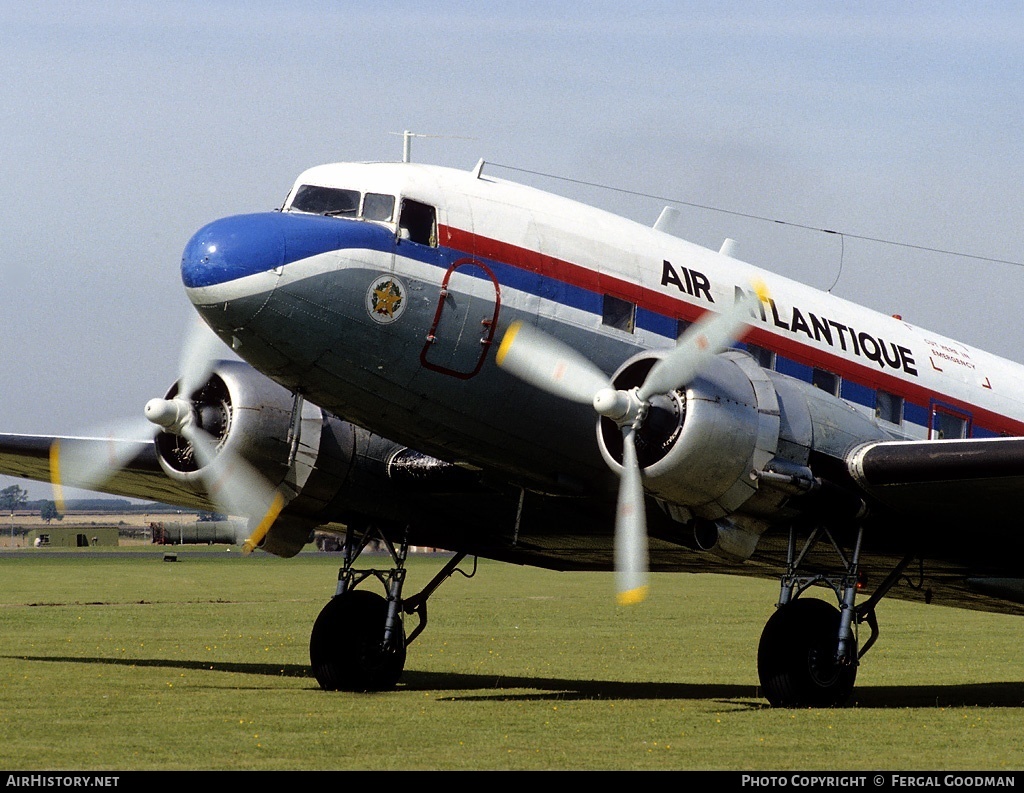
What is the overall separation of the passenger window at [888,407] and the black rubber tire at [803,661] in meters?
2.72

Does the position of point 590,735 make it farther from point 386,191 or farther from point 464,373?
point 386,191

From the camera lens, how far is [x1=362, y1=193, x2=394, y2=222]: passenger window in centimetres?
1405

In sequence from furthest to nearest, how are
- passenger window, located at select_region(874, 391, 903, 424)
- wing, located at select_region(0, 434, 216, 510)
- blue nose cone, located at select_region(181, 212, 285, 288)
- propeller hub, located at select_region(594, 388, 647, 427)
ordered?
wing, located at select_region(0, 434, 216, 510)
passenger window, located at select_region(874, 391, 903, 424)
propeller hub, located at select_region(594, 388, 647, 427)
blue nose cone, located at select_region(181, 212, 285, 288)

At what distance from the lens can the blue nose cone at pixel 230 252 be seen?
1291 cm

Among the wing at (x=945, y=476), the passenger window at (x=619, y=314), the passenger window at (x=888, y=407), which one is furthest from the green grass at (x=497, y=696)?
the passenger window at (x=619, y=314)

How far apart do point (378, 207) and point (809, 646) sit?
624cm

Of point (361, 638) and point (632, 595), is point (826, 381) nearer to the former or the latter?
point (632, 595)

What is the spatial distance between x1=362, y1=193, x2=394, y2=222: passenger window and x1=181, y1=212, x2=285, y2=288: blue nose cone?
3.76 feet

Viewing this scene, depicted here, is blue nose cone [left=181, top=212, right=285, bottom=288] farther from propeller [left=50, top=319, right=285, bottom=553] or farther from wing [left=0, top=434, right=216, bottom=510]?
wing [left=0, top=434, right=216, bottom=510]

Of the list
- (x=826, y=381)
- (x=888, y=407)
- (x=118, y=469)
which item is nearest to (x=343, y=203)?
(x=826, y=381)

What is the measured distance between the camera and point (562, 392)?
1400 centimetres

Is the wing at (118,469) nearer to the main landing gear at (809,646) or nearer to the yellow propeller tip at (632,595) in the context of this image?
the yellow propeller tip at (632,595)

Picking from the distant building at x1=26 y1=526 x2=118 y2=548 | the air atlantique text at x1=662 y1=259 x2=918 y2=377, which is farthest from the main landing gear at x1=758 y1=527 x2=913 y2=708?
the distant building at x1=26 y1=526 x2=118 y2=548

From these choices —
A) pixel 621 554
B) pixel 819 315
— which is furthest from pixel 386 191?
pixel 819 315
